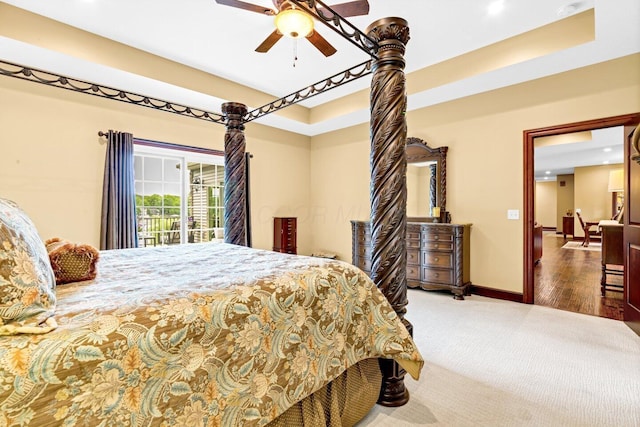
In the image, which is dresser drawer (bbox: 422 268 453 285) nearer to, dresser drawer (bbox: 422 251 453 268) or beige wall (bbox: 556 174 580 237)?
dresser drawer (bbox: 422 251 453 268)

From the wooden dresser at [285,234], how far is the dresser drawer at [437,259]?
2.40 meters

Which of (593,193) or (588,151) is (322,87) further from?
(593,193)

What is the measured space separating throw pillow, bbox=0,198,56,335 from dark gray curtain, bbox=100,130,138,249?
9.56ft

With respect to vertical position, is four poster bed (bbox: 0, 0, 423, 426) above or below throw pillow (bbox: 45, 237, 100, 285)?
below

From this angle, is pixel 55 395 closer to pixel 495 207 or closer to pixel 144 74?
pixel 144 74

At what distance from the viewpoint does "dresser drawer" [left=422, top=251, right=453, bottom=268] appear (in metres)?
3.93

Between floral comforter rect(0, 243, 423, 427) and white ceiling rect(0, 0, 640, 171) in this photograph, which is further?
white ceiling rect(0, 0, 640, 171)

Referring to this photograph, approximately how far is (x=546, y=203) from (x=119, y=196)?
15.3 meters

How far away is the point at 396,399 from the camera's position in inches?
69.1

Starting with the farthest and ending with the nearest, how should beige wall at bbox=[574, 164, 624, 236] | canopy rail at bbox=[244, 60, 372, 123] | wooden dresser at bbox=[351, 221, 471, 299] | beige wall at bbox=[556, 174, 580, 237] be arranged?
beige wall at bbox=[556, 174, 580, 237], beige wall at bbox=[574, 164, 624, 236], wooden dresser at bbox=[351, 221, 471, 299], canopy rail at bbox=[244, 60, 372, 123]

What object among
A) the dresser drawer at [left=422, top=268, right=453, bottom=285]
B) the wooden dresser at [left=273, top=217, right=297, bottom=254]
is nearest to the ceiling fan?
the dresser drawer at [left=422, top=268, right=453, bottom=285]

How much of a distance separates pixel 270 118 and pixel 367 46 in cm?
341

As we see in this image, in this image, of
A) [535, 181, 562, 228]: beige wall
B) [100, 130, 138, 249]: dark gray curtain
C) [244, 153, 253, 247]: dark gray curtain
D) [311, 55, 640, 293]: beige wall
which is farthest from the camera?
[535, 181, 562, 228]: beige wall

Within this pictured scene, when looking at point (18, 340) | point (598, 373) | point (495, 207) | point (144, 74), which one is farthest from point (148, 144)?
point (598, 373)
